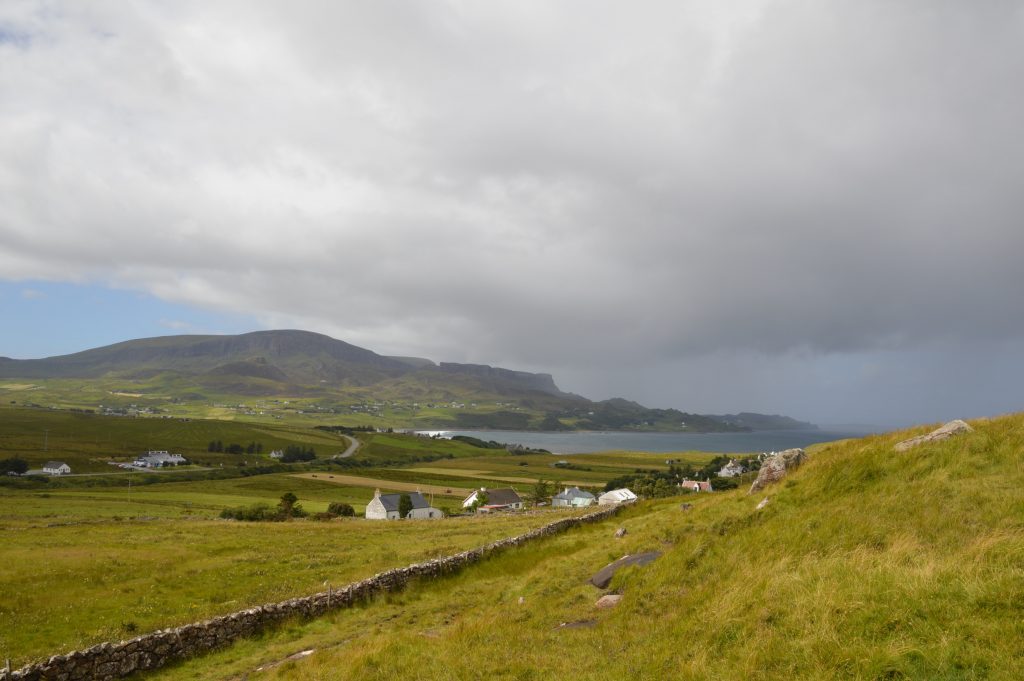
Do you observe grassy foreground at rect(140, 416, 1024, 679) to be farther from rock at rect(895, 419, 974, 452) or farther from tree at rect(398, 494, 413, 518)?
tree at rect(398, 494, 413, 518)

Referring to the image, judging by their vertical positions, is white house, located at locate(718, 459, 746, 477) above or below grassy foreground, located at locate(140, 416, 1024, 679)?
below

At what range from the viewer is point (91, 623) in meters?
23.0

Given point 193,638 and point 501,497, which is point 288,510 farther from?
point 193,638

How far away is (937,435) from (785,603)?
12883mm

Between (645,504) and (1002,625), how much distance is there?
38.0 meters

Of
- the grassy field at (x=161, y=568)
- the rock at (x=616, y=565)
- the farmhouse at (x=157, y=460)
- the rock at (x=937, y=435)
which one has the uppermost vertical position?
the rock at (x=937, y=435)

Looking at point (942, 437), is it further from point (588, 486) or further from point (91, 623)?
point (588, 486)

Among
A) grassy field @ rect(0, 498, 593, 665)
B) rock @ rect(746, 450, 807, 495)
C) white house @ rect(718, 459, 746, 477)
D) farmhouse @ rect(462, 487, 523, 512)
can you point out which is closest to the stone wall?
grassy field @ rect(0, 498, 593, 665)

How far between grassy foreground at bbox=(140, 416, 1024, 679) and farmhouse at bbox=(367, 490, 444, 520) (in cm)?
7620

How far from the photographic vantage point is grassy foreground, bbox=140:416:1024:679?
28.5 ft

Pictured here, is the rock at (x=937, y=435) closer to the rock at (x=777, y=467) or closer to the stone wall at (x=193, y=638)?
the rock at (x=777, y=467)

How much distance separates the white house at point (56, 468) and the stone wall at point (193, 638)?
168781 mm

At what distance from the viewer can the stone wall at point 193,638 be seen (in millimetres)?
15445

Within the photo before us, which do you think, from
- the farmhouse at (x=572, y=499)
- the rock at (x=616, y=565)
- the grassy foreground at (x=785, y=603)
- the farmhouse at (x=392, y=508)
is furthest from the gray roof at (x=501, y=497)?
the rock at (x=616, y=565)
